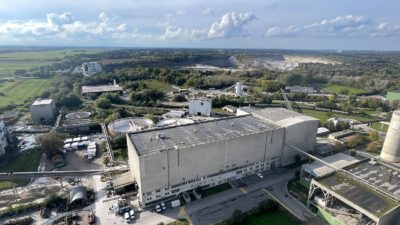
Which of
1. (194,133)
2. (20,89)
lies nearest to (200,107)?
(194,133)

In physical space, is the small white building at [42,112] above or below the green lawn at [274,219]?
above

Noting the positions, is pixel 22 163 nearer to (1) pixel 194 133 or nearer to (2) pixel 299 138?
(1) pixel 194 133

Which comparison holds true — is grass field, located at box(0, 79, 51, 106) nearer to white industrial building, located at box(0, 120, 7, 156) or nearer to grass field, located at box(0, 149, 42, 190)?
white industrial building, located at box(0, 120, 7, 156)

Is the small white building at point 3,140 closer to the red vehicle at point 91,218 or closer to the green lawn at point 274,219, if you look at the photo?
the red vehicle at point 91,218

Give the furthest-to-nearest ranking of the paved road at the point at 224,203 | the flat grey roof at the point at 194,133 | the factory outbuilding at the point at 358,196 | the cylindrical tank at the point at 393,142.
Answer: the cylindrical tank at the point at 393,142, the flat grey roof at the point at 194,133, the paved road at the point at 224,203, the factory outbuilding at the point at 358,196

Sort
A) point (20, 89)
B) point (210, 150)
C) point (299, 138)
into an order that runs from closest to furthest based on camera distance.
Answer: point (210, 150)
point (299, 138)
point (20, 89)

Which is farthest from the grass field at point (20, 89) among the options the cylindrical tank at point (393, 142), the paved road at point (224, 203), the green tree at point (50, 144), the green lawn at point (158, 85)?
the cylindrical tank at point (393, 142)

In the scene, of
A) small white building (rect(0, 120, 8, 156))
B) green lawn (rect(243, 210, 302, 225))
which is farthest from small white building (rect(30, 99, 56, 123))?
green lawn (rect(243, 210, 302, 225))
